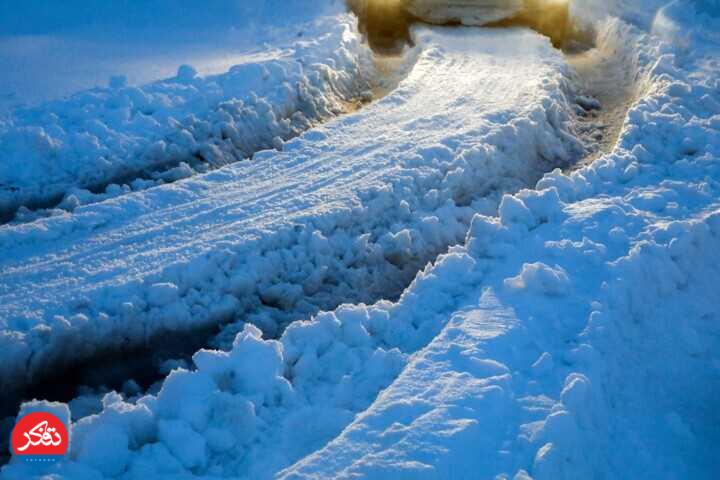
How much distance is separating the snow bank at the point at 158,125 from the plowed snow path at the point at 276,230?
0.64 m

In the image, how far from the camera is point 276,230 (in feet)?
16.8

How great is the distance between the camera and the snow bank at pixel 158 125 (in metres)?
5.86

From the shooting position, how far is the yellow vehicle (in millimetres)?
10695

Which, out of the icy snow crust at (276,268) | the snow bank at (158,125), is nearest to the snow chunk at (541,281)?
the icy snow crust at (276,268)

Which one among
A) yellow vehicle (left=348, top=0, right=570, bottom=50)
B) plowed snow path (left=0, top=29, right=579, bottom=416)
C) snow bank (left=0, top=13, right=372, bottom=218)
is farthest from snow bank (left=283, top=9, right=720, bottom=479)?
yellow vehicle (left=348, top=0, right=570, bottom=50)

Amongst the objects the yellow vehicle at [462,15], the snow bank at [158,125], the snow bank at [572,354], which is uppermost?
the yellow vehicle at [462,15]

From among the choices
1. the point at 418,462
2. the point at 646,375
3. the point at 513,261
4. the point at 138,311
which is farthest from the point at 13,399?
the point at 646,375

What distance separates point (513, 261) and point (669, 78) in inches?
193

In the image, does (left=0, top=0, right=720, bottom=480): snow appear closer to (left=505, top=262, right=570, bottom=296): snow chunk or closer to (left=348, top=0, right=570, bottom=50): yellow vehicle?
(left=505, top=262, right=570, bottom=296): snow chunk

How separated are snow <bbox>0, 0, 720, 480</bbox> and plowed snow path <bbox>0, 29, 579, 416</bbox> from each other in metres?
0.02

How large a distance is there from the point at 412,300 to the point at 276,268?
1225 millimetres

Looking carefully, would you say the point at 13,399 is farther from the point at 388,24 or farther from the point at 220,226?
the point at 388,24

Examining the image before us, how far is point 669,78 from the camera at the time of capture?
8117 millimetres

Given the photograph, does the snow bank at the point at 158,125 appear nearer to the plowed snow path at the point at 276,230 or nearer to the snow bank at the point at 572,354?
the plowed snow path at the point at 276,230
